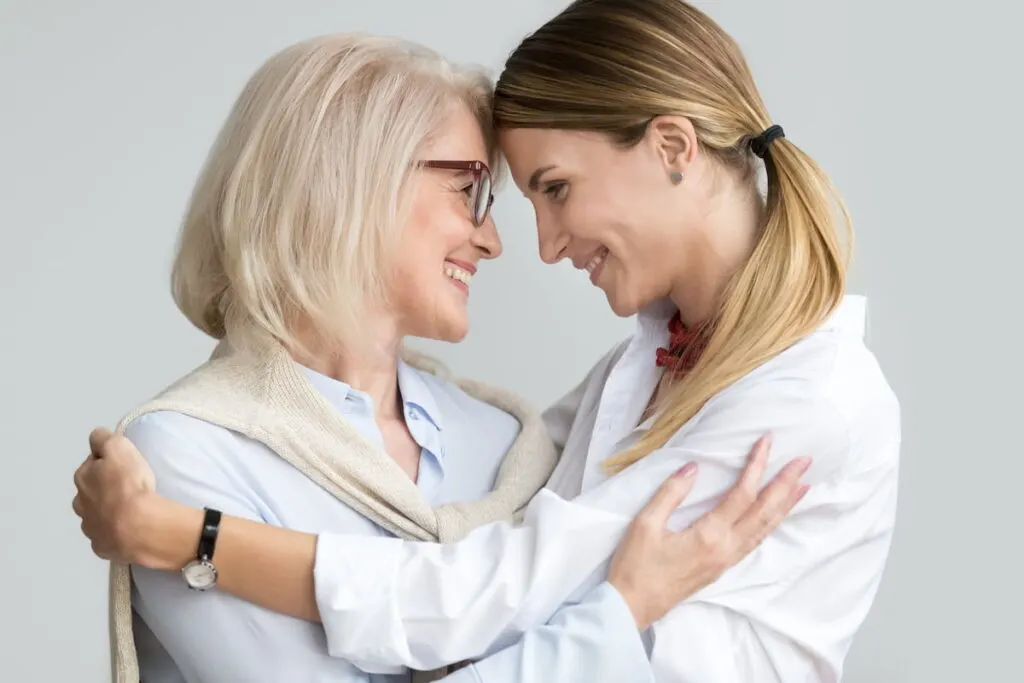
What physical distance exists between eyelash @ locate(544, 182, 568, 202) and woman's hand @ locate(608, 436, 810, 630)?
23.1 inches

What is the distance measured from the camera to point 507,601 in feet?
6.22

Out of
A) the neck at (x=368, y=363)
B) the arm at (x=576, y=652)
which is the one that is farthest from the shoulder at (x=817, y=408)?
the neck at (x=368, y=363)

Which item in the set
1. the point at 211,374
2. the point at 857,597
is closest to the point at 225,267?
the point at 211,374

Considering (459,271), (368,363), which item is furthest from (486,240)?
(368,363)

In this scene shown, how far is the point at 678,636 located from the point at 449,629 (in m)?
0.37

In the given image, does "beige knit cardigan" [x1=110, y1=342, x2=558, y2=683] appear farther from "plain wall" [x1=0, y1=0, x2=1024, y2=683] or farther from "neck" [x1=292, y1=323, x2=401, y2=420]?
"plain wall" [x1=0, y1=0, x2=1024, y2=683]

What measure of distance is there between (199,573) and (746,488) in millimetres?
818

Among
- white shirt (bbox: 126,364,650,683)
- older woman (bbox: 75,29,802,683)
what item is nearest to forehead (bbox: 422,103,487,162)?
older woman (bbox: 75,29,802,683)

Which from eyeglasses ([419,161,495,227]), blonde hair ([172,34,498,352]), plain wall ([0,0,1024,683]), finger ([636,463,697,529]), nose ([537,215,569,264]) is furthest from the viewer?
plain wall ([0,0,1024,683])

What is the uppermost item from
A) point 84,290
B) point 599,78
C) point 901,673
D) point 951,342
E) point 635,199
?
point 599,78

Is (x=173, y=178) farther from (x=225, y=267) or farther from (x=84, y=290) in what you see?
(x=225, y=267)

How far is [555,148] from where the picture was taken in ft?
7.43

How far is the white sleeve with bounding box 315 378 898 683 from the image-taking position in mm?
1889

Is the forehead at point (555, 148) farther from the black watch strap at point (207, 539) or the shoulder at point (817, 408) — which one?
the black watch strap at point (207, 539)
